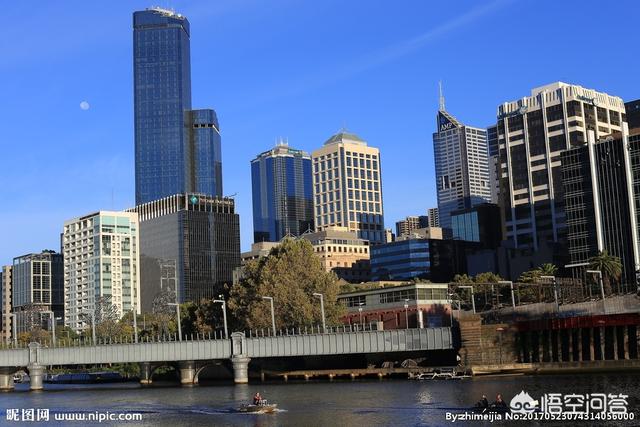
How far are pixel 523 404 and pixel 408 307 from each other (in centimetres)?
9895

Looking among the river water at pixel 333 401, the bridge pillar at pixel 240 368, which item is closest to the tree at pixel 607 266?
the river water at pixel 333 401

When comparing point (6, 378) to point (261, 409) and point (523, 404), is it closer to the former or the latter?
point (261, 409)

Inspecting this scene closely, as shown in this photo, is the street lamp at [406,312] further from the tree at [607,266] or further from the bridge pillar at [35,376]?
the bridge pillar at [35,376]

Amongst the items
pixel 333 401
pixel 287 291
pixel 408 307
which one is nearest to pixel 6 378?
pixel 287 291

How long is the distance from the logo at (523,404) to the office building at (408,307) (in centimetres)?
8974

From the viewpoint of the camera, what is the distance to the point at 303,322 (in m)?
170

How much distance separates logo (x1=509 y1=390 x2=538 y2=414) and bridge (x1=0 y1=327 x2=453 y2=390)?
53724 mm

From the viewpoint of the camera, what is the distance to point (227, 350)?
509 feet

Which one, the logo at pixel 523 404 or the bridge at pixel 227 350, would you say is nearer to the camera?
the logo at pixel 523 404

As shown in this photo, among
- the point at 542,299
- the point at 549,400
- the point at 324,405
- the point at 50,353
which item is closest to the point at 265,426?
the point at 324,405

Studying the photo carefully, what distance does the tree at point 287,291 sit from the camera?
559 feet

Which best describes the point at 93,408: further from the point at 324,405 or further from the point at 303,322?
the point at 303,322

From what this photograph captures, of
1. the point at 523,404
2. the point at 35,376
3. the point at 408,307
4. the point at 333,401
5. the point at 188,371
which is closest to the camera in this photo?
the point at 523,404

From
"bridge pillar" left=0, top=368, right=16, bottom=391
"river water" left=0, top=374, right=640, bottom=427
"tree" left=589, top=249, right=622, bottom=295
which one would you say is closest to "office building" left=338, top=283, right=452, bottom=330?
"tree" left=589, top=249, right=622, bottom=295
